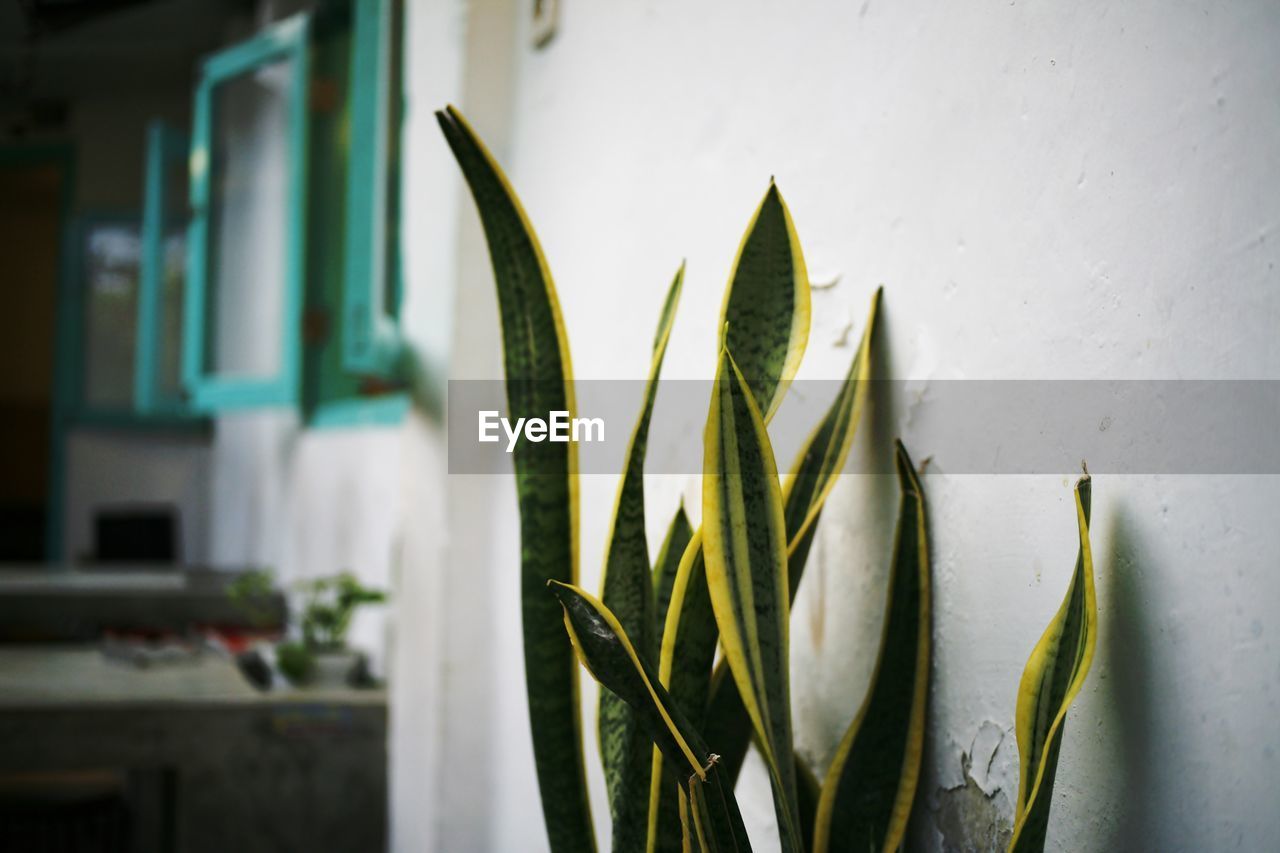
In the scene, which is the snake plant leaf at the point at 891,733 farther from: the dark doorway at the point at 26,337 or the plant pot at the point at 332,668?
the dark doorway at the point at 26,337

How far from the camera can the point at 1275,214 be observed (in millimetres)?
625

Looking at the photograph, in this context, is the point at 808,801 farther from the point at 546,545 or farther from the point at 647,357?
the point at 647,357

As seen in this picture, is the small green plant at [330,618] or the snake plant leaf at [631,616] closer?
the snake plant leaf at [631,616]

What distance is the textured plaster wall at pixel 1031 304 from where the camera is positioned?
2.13ft

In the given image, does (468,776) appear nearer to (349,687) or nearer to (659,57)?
(349,687)

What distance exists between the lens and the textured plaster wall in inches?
25.6

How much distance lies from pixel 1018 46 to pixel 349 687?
6.17ft

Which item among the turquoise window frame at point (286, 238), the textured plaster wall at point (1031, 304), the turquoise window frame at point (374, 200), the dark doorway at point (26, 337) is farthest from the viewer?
Result: the dark doorway at point (26, 337)

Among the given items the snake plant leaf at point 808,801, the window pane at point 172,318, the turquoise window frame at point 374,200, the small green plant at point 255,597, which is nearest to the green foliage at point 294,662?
the turquoise window frame at point 374,200

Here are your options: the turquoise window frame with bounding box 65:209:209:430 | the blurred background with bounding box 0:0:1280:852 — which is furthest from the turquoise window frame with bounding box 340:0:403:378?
the turquoise window frame with bounding box 65:209:209:430

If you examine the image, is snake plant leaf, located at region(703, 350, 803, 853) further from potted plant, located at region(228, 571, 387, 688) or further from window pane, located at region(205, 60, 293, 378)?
window pane, located at region(205, 60, 293, 378)

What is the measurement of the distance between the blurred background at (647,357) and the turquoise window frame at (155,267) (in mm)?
19

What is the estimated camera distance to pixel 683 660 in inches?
32.9

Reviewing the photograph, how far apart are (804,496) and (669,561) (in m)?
0.13
